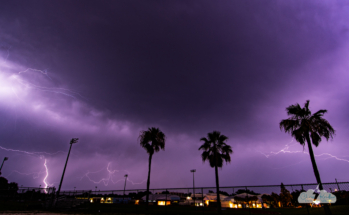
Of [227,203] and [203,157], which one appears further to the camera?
[227,203]

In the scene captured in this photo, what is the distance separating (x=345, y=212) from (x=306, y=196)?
402 centimetres

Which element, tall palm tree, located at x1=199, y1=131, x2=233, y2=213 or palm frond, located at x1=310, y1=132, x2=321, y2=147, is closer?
palm frond, located at x1=310, y1=132, x2=321, y2=147

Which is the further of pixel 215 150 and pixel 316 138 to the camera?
pixel 215 150

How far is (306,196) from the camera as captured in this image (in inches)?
524

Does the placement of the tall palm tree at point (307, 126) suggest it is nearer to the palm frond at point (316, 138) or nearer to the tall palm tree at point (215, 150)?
the palm frond at point (316, 138)

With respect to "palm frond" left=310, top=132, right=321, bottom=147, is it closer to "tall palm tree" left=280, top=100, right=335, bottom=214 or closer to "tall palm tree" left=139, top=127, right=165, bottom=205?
"tall palm tree" left=280, top=100, right=335, bottom=214

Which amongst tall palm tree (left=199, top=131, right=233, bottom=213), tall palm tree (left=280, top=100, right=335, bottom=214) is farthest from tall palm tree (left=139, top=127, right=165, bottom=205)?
tall palm tree (left=280, top=100, right=335, bottom=214)

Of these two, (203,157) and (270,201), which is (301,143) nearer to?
(203,157)

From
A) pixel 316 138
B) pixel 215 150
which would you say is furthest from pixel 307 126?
pixel 215 150

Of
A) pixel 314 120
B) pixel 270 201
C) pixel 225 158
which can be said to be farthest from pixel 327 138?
pixel 270 201

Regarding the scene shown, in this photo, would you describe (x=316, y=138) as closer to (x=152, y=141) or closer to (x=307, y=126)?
(x=307, y=126)

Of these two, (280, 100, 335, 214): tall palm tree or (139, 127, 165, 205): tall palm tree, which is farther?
(139, 127, 165, 205): tall palm tree

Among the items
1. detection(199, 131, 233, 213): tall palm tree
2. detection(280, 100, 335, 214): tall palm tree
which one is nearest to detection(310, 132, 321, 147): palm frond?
detection(280, 100, 335, 214): tall palm tree

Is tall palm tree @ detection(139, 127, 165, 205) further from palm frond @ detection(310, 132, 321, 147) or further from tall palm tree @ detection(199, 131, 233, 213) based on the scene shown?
palm frond @ detection(310, 132, 321, 147)
